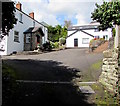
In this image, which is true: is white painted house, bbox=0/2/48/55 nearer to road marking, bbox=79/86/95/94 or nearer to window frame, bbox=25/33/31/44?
window frame, bbox=25/33/31/44

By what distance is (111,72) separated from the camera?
24.0 feet

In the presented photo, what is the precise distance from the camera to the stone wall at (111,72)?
6833 millimetres

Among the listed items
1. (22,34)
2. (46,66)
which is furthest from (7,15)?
(22,34)

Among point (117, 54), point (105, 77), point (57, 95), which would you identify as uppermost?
point (117, 54)

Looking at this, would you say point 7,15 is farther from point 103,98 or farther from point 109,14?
point 103,98

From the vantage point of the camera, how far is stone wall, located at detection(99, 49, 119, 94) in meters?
6.83

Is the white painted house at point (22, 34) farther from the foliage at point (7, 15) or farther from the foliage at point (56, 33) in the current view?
the foliage at point (7, 15)

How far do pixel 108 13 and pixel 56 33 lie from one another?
36548 mm

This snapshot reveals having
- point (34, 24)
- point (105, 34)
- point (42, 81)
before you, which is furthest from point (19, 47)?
point (105, 34)

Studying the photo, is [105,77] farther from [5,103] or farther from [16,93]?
[5,103]

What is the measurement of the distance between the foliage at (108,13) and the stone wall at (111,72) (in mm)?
1777

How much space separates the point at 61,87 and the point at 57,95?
97cm

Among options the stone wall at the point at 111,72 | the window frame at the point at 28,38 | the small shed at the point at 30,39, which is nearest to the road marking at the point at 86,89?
the stone wall at the point at 111,72

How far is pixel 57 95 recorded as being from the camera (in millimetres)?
6648
